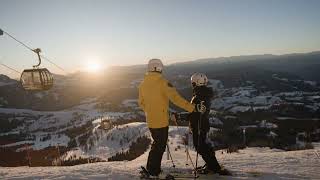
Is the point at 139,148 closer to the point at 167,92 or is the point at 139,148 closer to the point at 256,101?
the point at 167,92

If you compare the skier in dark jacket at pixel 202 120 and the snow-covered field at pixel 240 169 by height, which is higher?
the skier in dark jacket at pixel 202 120

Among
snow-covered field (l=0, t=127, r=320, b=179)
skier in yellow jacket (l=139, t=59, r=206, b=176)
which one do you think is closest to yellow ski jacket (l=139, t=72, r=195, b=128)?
skier in yellow jacket (l=139, t=59, r=206, b=176)

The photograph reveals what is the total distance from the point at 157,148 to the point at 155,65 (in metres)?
1.51

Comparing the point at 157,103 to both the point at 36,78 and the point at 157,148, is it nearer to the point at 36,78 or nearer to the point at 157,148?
the point at 157,148

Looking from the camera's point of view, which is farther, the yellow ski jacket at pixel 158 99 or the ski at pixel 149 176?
the ski at pixel 149 176

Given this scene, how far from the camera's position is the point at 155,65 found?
7.50m

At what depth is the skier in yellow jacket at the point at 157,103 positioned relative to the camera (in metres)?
7.46

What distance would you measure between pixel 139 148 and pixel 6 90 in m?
126

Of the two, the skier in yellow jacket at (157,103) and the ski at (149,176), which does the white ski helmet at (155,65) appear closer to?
the skier in yellow jacket at (157,103)

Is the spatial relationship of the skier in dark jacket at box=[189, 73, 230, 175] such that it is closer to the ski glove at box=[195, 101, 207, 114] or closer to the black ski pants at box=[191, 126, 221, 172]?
the black ski pants at box=[191, 126, 221, 172]

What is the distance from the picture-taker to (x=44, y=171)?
8.84 m

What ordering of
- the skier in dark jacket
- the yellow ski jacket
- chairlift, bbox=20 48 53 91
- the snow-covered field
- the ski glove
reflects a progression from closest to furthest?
the yellow ski jacket → the ski glove → the skier in dark jacket → the snow-covered field → chairlift, bbox=20 48 53 91

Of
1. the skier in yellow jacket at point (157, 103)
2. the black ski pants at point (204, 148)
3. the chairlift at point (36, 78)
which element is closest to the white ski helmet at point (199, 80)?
the skier in yellow jacket at point (157, 103)

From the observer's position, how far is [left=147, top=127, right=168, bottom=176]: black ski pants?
759 centimetres
